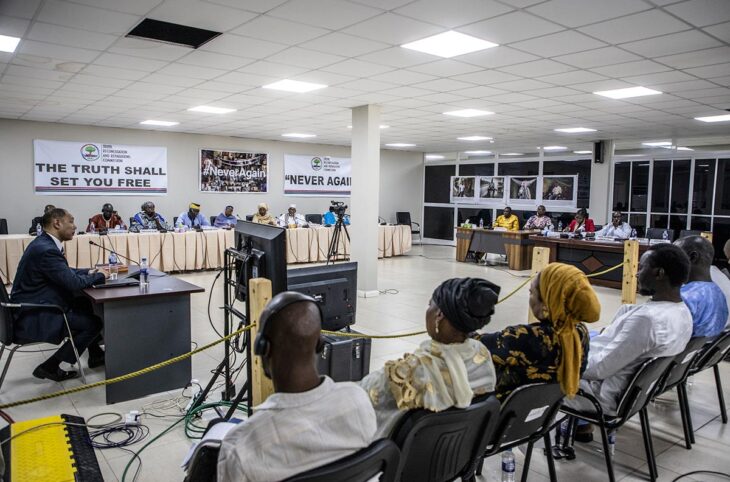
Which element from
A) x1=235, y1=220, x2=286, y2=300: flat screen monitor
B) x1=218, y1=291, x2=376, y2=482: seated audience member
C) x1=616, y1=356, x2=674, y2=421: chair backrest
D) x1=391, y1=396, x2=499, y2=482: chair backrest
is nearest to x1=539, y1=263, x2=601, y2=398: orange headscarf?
x1=391, y1=396, x2=499, y2=482: chair backrest

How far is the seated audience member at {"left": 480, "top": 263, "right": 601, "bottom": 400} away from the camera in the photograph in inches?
77.0

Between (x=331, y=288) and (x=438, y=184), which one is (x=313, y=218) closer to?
(x=438, y=184)

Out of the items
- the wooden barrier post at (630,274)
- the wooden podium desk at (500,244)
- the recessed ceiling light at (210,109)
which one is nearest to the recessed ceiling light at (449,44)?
the wooden barrier post at (630,274)

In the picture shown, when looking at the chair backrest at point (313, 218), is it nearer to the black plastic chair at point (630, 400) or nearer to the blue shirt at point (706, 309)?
the blue shirt at point (706, 309)

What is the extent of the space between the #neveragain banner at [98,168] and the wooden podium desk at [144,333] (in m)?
6.97

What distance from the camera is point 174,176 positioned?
10.8 metres

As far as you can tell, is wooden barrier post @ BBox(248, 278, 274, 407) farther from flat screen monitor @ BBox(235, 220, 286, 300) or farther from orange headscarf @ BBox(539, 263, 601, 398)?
orange headscarf @ BBox(539, 263, 601, 398)

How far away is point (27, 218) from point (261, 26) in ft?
25.5

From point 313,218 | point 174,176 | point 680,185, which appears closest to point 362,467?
point 174,176

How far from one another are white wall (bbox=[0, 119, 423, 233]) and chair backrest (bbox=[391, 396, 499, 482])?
9927 mm

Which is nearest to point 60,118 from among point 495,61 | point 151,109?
point 151,109

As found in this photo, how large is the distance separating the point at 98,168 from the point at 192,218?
2.16 m

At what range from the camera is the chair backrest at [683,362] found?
102 inches

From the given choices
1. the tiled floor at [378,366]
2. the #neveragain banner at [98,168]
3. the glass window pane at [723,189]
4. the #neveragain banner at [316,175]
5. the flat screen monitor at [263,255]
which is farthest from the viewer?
the #neveragain banner at [316,175]
